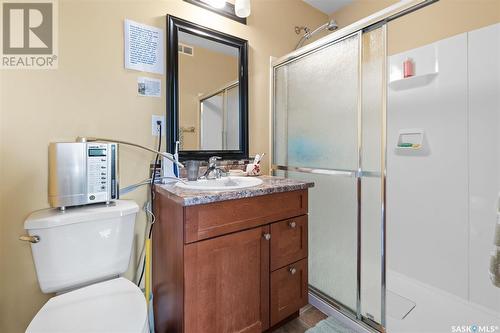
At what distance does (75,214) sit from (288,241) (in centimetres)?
101

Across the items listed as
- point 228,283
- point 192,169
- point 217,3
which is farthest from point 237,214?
point 217,3

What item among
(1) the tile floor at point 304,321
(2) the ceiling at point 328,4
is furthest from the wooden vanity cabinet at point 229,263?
(2) the ceiling at point 328,4

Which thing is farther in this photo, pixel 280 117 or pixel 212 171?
pixel 280 117

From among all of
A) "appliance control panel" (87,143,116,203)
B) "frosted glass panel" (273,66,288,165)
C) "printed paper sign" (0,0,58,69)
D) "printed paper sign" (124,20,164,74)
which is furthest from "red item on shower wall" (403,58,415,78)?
"printed paper sign" (0,0,58,69)

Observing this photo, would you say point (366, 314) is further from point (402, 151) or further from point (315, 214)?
point (402, 151)

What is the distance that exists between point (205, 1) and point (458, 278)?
8.25 feet

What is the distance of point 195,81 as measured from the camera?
5.08 feet

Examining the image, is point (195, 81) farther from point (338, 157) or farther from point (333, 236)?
point (333, 236)

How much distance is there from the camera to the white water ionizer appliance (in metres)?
1.02

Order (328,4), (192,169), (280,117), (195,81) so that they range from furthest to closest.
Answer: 1. (328,4)
2. (280,117)
3. (195,81)
4. (192,169)

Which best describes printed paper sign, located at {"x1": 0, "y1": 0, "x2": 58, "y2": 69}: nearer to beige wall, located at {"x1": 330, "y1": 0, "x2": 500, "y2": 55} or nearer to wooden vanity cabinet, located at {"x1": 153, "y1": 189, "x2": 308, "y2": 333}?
wooden vanity cabinet, located at {"x1": 153, "y1": 189, "x2": 308, "y2": 333}

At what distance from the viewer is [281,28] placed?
2.02m

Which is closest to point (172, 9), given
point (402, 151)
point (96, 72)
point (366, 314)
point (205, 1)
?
point (205, 1)

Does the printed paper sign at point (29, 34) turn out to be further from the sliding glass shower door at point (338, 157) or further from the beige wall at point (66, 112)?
the sliding glass shower door at point (338, 157)
